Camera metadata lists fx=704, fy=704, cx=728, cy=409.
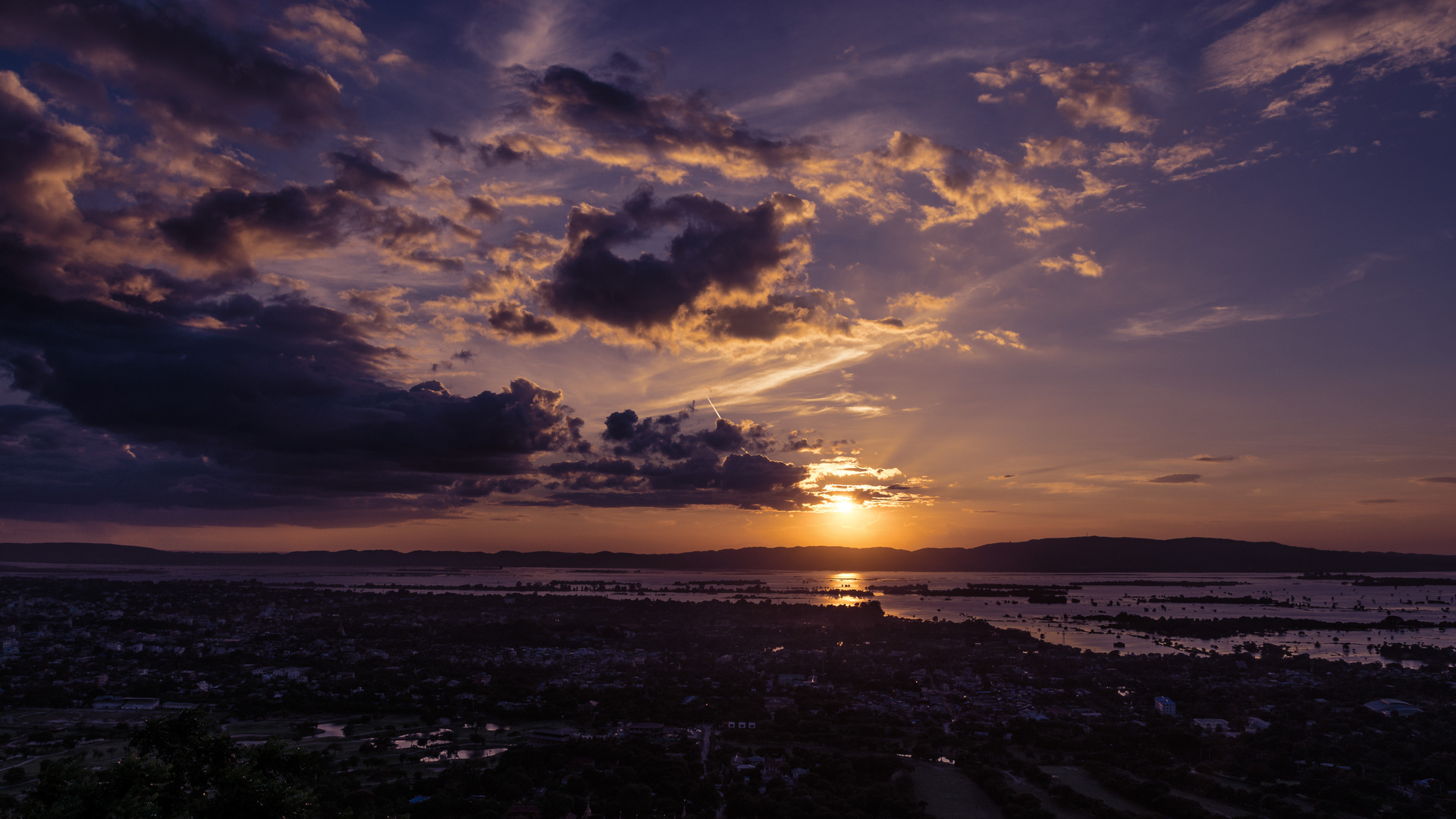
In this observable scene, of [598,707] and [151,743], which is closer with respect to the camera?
[151,743]

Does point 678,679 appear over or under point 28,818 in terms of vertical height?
under

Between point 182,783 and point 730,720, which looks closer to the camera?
point 182,783

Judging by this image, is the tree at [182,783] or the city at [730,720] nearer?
the tree at [182,783]

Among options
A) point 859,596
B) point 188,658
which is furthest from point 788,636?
point 859,596

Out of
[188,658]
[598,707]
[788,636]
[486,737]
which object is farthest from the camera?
[788,636]

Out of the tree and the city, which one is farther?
the city

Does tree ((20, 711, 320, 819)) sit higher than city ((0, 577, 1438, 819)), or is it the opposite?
tree ((20, 711, 320, 819))

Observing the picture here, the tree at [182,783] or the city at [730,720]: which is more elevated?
the tree at [182,783]

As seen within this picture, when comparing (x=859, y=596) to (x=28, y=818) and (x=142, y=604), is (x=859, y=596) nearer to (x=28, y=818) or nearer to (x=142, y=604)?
(x=142, y=604)

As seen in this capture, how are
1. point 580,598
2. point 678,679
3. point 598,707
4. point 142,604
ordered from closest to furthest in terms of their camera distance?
point 598,707 < point 678,679 < point 142,604 < point 580,598

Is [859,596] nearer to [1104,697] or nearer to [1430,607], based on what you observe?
[1430,607]

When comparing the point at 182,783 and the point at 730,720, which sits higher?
the point at 182,783
